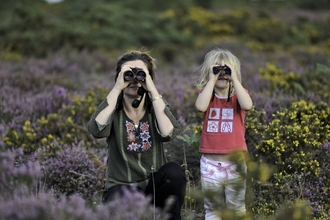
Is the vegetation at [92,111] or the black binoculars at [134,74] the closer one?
the vegetation at [92,111]

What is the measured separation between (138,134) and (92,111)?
2.50 metres

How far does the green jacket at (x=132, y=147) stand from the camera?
3.59 metres

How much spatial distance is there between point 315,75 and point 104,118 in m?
5.06

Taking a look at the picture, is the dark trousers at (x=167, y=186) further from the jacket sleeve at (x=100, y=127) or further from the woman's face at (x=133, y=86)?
the woman's face at (x=133, y=86)

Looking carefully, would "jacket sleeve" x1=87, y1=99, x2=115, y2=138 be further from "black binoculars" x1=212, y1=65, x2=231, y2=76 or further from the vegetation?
"black binoculars" x1=212, y1=65, x2=231, y2=76

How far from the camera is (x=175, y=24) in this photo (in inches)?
637

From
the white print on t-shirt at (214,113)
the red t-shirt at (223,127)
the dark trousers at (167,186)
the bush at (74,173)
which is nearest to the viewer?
the dark trousers at (167,186)

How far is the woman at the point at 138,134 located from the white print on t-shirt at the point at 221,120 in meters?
0.29

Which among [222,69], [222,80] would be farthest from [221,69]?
[222,80]

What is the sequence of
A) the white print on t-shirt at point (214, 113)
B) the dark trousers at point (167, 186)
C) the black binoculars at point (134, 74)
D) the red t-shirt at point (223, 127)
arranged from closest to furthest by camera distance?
the dark trousers at point (167, 186) < the black binoculars at point (134, 74) < the red t-shirt at point (223, 127) < the white print on t-shirt at point (214, 113)

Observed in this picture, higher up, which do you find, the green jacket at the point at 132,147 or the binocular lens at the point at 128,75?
the binocular lens at the point at 128,75

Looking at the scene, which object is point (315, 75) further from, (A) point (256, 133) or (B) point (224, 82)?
(B) point (224, 82)

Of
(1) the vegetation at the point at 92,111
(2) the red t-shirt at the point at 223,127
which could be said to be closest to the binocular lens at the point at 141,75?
(2) the red t-shirt at the point at 223,127

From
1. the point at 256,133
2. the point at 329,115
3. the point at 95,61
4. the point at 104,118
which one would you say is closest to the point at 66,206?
the point at 104,118
